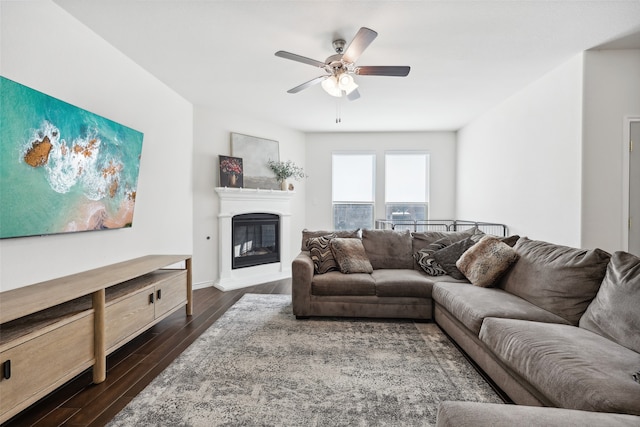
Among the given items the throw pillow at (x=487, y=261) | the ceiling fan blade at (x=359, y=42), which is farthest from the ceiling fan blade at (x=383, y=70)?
the throw pillow at (x=487, y=261)

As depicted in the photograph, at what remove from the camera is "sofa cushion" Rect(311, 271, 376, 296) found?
301 cm

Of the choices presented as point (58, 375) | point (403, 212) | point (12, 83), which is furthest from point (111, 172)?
point (403, 212)

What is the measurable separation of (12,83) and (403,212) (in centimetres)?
570

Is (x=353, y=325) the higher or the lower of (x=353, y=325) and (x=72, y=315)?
the lower

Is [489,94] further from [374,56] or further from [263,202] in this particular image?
[263,202]

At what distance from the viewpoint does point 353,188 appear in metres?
6.20

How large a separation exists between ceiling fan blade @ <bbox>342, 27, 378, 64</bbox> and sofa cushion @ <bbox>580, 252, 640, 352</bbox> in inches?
85.3

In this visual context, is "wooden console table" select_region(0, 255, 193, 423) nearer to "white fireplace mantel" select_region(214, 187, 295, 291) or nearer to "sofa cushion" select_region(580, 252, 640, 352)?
"white fireplace mantel" select_region(214, 187, 295, 291)

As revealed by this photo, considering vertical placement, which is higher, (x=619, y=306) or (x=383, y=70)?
(x=383, y=70)

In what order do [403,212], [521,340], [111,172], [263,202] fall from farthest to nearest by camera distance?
[403,212] → [263,202] → [111,172] → [521,340]

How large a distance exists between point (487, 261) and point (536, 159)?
70.5 inches

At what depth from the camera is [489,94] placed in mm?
3996

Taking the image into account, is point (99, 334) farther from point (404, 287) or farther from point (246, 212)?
point (246, 212)

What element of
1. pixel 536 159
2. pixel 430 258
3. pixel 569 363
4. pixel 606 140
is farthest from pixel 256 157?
pixel 569 363
